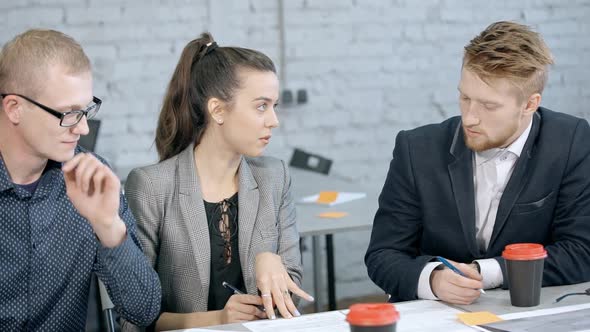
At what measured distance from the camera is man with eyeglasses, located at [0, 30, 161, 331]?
1829 millimetres

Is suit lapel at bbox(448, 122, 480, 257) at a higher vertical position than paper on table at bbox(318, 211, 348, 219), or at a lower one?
higher

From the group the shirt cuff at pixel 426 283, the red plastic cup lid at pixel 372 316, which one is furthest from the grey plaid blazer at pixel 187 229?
the red plastic cup lid at pixel 372 316

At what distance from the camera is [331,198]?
3396mm

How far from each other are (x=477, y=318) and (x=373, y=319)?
0.45m

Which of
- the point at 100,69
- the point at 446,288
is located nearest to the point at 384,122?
the point at 100,69

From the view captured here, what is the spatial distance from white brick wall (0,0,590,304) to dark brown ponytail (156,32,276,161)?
1863mm

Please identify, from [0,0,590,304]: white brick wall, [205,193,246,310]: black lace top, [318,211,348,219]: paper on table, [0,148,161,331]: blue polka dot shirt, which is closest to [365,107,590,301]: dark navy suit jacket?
[205,193,246,310]: black lace top

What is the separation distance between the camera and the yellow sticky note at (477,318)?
172 centimetres

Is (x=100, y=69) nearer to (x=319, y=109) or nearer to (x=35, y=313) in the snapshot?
(x=319, y=109)

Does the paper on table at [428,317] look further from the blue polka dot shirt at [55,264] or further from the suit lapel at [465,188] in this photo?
the blue polka dot shirt at [55,264]

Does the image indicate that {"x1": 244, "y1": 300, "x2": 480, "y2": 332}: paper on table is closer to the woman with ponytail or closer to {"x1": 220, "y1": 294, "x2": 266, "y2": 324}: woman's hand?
{"x1": 220, "y1": 294, "x2": 266, "y2": 324}: woman's hand

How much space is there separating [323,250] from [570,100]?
1710mm

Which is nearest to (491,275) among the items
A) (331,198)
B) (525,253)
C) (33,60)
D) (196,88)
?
(525,253)

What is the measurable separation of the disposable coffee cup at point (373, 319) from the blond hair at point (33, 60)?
33.9 inches
